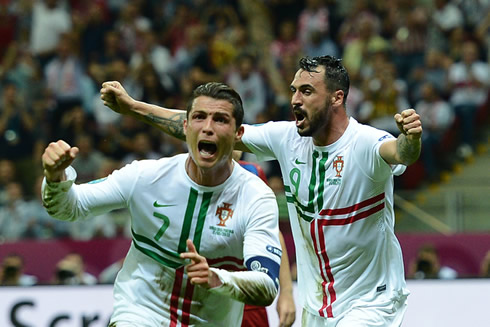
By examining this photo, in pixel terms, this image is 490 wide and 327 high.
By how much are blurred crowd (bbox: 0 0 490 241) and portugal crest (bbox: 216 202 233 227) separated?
5111 millimetres

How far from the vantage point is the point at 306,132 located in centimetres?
527

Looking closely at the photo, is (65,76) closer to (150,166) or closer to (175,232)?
(150,166)

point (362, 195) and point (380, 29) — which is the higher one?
point (380, 29)

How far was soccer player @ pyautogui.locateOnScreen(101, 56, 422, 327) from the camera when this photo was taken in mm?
5227

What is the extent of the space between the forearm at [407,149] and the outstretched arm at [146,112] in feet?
4.51

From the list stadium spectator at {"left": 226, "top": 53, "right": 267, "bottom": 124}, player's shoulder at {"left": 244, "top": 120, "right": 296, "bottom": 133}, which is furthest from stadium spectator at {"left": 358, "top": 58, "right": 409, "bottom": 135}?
player's shoulder at {"left": 244, "top": 120, "right": 296, "bottom": 133}

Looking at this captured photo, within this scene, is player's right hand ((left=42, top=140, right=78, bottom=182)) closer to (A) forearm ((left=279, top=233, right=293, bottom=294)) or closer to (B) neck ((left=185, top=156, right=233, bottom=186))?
(B) neck ((left=185, top=156, right=233, bottom=186))

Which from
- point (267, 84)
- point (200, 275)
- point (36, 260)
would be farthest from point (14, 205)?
point (200, 275)

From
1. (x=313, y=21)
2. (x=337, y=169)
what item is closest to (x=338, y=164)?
Result: (x=337, y=169)

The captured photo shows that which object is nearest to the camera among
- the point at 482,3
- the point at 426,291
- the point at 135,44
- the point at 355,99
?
the point at 426,291

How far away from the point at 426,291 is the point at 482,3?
6198 millimetres

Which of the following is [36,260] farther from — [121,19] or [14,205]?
[121,19]

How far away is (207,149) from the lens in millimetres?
4684

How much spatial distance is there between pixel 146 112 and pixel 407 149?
165cm
